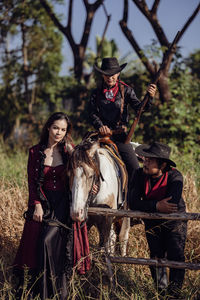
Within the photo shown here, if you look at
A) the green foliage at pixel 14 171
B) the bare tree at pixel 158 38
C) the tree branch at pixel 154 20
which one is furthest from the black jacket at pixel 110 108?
the tree branch at pixel 154 20

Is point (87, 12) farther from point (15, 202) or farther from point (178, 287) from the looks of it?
point (178, 287)

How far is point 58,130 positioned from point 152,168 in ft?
3.37

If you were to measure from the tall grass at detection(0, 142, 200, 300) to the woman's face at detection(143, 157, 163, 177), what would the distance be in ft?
3.05

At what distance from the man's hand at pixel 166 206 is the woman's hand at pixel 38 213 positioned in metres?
1.12

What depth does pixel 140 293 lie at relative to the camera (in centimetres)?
361

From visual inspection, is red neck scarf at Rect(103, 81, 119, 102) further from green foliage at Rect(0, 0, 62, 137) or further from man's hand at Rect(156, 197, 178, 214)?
green foliage at Rect(0, 0, 62, 137)

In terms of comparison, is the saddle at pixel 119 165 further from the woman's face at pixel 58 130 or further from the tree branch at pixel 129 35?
the tree branch at pixel 129 35

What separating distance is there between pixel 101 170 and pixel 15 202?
6.51 feet

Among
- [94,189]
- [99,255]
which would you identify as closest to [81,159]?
[94,189]

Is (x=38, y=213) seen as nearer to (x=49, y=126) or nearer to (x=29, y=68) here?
(x=49, y=126)

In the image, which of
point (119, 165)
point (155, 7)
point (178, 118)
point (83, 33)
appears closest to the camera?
point (119, 165)

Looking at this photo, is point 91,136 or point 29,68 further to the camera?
point 29,68

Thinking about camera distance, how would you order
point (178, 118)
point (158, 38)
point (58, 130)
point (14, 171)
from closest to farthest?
point (58, 130), point (14, 171), point (178, 118), point (158, 38)

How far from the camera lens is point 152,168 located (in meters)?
3.85
